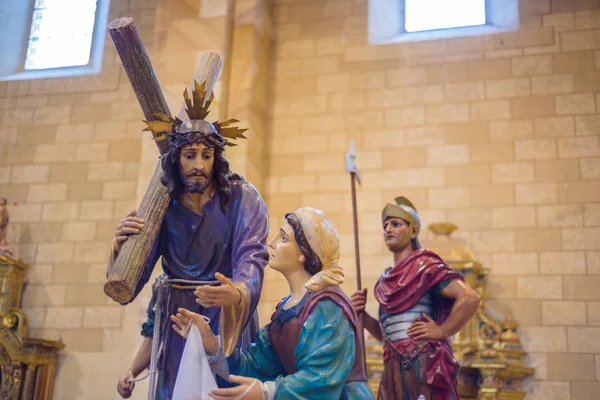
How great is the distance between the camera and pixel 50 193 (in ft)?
27.1

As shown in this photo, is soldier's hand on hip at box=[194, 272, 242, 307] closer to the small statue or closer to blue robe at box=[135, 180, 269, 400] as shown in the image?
blue robe at box=[135, 180, 269, 400]

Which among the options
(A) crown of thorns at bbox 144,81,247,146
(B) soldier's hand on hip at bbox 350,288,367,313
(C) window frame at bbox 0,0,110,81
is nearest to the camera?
(A) crown of thorns at bbox 144,81,247,146

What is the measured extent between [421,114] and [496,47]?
0.94 meters

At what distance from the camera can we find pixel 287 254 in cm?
271

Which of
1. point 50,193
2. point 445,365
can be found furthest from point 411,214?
point 50,193

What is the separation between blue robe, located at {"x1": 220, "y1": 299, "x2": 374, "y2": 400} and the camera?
238cm

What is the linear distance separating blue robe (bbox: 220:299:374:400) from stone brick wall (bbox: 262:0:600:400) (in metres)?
4.43

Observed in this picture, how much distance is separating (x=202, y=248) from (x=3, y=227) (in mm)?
5743

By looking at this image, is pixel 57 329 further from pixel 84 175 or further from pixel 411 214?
pixel 411 214

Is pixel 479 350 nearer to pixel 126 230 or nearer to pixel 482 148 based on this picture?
pixel 482 148

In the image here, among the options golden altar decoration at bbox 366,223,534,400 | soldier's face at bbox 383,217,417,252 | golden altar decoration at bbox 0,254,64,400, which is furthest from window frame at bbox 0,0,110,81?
soldier's face at bbox 383,217,417,252

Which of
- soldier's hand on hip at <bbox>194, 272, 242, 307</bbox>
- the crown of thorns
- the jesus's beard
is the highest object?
the crown of thorns

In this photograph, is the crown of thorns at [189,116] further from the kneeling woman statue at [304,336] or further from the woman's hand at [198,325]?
the woman's hand at [198,325]

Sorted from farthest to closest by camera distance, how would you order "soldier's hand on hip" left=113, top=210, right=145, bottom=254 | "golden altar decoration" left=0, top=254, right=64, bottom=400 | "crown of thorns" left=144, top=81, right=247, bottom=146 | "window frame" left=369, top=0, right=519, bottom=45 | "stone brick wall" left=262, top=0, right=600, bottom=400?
"window frame" left=369, top=0, right=519, bottom=45 < "golden altar decoration" left=0, top=254, right=64, bottom=400 < "stone brick wall" left=262, top=0, right=600, bottom=400 < "crown of thorns" left=144, top=81, right=247, bottom=146 < "soldier's hand on hip" left=113, top=210, right=145, bottom=254
